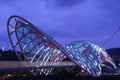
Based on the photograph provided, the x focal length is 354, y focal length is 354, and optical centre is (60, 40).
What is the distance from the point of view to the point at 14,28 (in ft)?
246

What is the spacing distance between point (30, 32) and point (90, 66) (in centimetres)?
2331

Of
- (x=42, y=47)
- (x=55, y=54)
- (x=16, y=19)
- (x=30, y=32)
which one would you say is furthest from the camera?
(x=55, y=54)

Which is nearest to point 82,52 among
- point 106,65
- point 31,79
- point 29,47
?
point 29,47

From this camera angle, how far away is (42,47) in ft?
325

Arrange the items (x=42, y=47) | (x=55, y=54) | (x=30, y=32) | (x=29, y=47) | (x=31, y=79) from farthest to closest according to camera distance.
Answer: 1. (x=55, y=54)
2. (x=42, y=47)
3. (x=29, y=47)
4. (x=30, y=32)
5. (x=31, y=79)

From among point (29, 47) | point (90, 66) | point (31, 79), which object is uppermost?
point (29, 47)

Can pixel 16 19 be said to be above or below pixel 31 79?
above

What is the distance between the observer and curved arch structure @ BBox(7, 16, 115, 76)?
234ft

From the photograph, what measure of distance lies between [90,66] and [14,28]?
25544 millimetres

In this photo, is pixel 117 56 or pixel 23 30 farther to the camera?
pixel 117 56

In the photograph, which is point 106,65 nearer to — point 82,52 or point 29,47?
point 82,52

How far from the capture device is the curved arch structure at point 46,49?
71.3 meters

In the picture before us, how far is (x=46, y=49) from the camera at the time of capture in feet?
338

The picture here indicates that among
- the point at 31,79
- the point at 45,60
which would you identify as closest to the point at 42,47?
the point at 45,60
